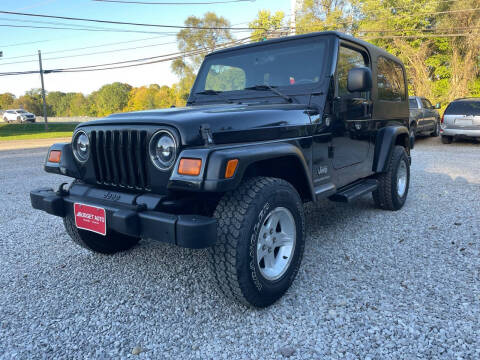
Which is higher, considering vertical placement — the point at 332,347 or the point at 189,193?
the point at 189,193

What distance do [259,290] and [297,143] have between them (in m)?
1.16

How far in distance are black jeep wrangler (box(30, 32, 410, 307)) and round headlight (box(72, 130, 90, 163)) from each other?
1 cm

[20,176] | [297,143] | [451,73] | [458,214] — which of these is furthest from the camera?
[451,73]

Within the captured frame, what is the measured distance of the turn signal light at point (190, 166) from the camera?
2063 mm

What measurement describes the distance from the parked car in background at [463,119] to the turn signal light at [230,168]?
1240 cm

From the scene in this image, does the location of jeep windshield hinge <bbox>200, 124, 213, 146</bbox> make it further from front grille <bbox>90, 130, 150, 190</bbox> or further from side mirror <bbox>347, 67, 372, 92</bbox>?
side mirror <bbox>347, 67, 372, 92</bbox>

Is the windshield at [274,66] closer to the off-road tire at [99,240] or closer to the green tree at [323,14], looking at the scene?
the off-road tire at [99,240]

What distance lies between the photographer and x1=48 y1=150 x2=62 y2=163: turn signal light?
2.94 metres

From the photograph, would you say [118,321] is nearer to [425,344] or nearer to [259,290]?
[259,290]

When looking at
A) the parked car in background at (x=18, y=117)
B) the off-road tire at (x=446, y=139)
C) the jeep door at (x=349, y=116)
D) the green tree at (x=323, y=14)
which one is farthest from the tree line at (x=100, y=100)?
the jeep door at (x=349, y=116)

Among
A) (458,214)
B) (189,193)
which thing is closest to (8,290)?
(189,193)

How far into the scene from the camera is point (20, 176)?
8.25 meters

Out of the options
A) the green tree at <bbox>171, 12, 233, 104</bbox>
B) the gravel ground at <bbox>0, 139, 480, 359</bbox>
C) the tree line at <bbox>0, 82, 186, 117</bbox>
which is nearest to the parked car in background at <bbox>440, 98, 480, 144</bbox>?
the gravel ground at <bbox>0, 139, 480, 359</bbox>

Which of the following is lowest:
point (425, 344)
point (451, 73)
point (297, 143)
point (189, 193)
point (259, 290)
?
point (425, 344)
